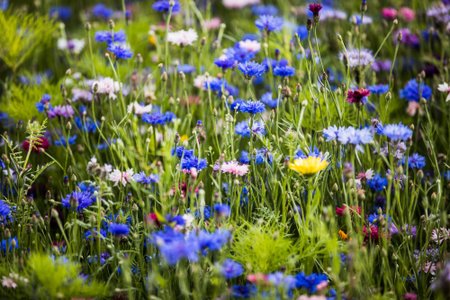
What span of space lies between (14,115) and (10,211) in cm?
60

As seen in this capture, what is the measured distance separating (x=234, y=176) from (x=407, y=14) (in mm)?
1388

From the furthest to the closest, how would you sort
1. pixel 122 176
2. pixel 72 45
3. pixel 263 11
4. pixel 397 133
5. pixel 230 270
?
pixel 263 11 → pixel 72 45 → pixel 122 176 → pixel 397 133 → pixel 230 270

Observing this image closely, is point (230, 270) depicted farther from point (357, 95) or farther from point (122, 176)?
point (357, 95)

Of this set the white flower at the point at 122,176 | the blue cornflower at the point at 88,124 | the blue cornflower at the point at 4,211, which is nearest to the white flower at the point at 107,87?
the blue cornflower at the point at 88,124

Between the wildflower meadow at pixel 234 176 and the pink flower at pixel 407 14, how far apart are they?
13mm

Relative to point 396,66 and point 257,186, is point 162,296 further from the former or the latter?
point 396,66

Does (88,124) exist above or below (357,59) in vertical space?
below

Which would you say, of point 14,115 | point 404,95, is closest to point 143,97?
point 14,115

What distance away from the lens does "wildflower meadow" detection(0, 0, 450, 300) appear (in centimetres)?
150

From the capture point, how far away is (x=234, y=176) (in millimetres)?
1858

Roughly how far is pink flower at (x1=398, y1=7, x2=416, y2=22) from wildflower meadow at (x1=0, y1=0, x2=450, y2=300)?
13mm

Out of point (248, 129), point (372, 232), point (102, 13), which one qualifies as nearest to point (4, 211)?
point (248, 129)

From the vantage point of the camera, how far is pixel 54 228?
2006 millimetres

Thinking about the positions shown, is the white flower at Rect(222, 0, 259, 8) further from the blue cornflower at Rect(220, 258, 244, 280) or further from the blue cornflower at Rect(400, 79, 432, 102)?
the blue cornflower at Rect(220, 258, 244, 280)
